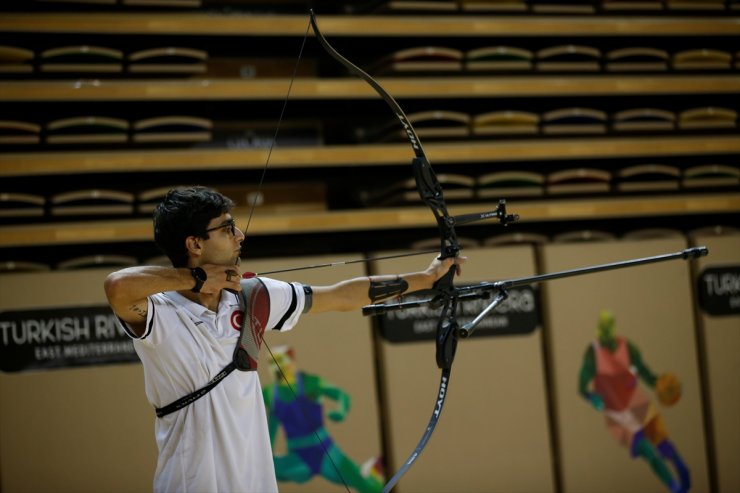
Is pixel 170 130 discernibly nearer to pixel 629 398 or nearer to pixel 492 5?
pixel 492 5

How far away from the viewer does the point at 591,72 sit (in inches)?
179

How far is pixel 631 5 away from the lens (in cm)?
459

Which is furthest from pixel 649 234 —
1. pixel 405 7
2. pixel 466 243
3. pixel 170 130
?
pixel 170 130

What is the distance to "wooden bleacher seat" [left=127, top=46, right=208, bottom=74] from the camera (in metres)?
3.86

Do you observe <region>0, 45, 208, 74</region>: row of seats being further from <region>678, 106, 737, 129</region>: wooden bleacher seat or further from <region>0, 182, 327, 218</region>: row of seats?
<region>678, 106, 737, 129</region>: wooden bleacher seat

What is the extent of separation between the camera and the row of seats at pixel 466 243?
3.58 m

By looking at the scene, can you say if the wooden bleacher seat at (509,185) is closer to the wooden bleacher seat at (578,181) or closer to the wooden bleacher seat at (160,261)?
the wooden bleacher seat at (578,181)

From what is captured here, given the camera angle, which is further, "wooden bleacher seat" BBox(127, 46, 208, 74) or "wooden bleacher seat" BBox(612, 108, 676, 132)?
"wooden bleacher seat" BBox(612, 108, 676, 132)

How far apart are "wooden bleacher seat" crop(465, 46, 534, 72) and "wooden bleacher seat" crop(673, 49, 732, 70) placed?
786mm

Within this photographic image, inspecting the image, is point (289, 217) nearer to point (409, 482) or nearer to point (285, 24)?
point (285, 24)

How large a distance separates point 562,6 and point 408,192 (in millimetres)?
1273

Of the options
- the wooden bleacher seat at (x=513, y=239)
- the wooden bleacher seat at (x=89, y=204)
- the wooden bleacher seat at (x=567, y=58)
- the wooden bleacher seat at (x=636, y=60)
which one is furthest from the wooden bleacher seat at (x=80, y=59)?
the wooden bleacher seat at (x=636, y=60)

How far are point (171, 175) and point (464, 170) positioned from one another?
1.40 metres

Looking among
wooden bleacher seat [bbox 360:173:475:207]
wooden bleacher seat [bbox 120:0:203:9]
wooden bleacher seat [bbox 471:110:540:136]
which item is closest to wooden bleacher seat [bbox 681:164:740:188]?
wooden bleacher seat [bbox 471:110:540:136]
